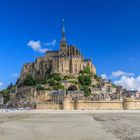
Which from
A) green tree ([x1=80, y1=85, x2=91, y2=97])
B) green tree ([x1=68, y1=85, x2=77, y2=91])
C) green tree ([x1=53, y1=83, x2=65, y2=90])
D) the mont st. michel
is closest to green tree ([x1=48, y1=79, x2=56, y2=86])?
the mont st. michel

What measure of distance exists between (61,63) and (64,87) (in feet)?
34.4

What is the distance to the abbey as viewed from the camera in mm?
100625

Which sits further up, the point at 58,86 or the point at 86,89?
the point at 58,86

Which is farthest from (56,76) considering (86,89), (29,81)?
→ (86,89)

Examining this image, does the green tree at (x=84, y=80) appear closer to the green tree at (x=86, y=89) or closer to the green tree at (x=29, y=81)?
the green tree at (x=86, y=89)

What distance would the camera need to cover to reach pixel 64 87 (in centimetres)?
Result: 9212

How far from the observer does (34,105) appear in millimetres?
78750

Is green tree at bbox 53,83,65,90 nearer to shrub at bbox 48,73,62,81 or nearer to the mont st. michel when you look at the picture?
the mont st. michel

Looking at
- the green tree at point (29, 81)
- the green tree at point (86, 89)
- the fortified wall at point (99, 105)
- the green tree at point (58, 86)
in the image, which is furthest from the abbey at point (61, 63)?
the fortified wall at point (99, 105)

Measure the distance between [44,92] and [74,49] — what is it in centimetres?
2445

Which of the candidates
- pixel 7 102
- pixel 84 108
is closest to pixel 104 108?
pixel 84 108

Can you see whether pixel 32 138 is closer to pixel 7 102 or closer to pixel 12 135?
pixel 12 135

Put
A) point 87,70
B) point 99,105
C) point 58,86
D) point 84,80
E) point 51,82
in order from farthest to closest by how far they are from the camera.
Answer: point 87,70
point 84,80
point 51,82
point 58,86
point 99,105

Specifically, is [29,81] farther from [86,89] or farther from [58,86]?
[86,89]
